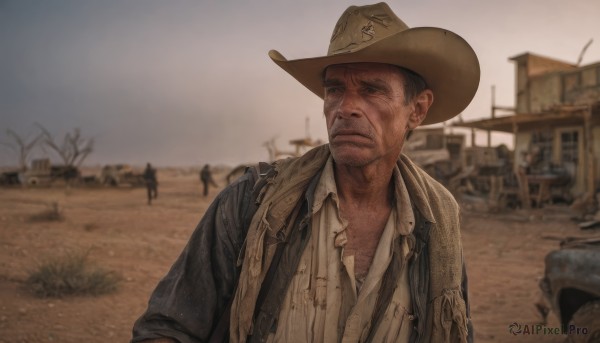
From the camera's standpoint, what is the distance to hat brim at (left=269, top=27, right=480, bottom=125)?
5.79 ft

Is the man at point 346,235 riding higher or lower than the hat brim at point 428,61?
lower

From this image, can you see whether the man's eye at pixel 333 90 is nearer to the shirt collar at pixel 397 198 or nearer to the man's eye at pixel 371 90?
the man's eye at pixel 371 90

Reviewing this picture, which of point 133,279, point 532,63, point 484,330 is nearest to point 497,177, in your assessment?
point 532,63

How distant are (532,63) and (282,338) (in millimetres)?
23238

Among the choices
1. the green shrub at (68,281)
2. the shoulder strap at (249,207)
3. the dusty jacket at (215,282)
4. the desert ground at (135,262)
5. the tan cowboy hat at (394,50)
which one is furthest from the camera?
the green shrub at (68,281)

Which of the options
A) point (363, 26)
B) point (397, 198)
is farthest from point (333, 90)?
point (397, 198)

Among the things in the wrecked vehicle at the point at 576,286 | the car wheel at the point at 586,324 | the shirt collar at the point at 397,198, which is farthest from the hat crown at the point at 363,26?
the car wheel at the point at 586,324

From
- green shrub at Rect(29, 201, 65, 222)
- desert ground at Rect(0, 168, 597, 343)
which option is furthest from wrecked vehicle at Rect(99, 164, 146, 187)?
green shrub at Rect(29, 201, 65, 222)

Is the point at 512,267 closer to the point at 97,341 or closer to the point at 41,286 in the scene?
the point at 97,341

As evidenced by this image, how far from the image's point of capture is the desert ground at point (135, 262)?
512cm

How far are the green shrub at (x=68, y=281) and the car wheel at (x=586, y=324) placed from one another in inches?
235

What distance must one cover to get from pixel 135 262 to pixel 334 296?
7.71 m

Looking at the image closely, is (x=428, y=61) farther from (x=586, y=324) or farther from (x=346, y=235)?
(x=586, y=324)

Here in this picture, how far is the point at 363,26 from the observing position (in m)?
1.83
